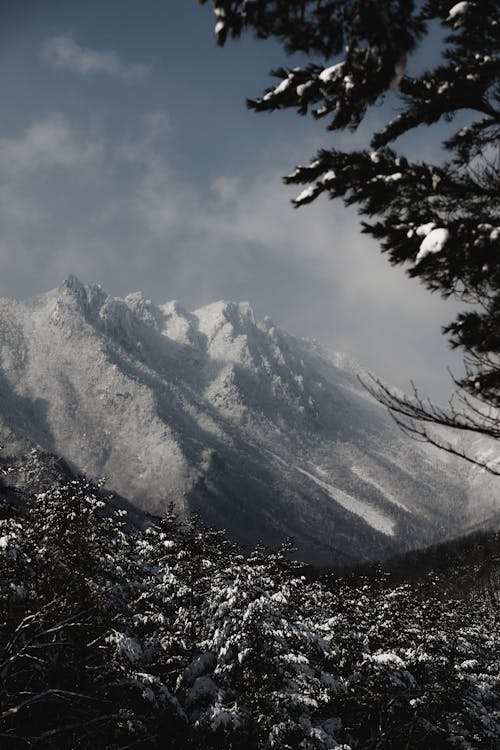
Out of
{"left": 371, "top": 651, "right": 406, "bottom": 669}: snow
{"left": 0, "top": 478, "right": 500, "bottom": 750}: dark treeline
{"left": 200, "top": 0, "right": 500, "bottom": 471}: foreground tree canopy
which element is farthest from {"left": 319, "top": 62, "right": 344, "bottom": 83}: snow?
{"left": 371, "top": 651, "right": 406, "bottom": 669}: snow

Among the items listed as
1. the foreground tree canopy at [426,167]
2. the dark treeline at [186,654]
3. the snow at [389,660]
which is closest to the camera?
the foreground tree canopy at [426,167]

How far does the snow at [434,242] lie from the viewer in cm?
364

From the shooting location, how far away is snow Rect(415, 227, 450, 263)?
143 inches

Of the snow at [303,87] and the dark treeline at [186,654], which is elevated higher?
the snow at [303,87]

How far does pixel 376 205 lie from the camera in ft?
14.7

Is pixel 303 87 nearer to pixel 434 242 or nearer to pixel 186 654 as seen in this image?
pixel 434 242

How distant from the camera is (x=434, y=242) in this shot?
3.67 metres

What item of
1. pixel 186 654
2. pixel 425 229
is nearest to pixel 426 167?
pixel 425 229

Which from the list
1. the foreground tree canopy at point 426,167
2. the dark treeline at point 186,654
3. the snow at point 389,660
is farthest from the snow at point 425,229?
the snow at point 389,660

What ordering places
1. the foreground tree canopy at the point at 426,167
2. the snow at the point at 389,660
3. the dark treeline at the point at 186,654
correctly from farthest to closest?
the snow at the point at 389,660 → the dark treeline at the point at 186,654 → the foreground tree canopy at the point at 426,167

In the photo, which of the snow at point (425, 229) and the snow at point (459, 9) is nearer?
the snow at point (425, 229)

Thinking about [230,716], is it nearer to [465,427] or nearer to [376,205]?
[465,427]

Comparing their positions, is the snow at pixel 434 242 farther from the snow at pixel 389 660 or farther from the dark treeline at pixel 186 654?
the snow at pixel 389 660

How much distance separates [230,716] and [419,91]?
41.5 ft
